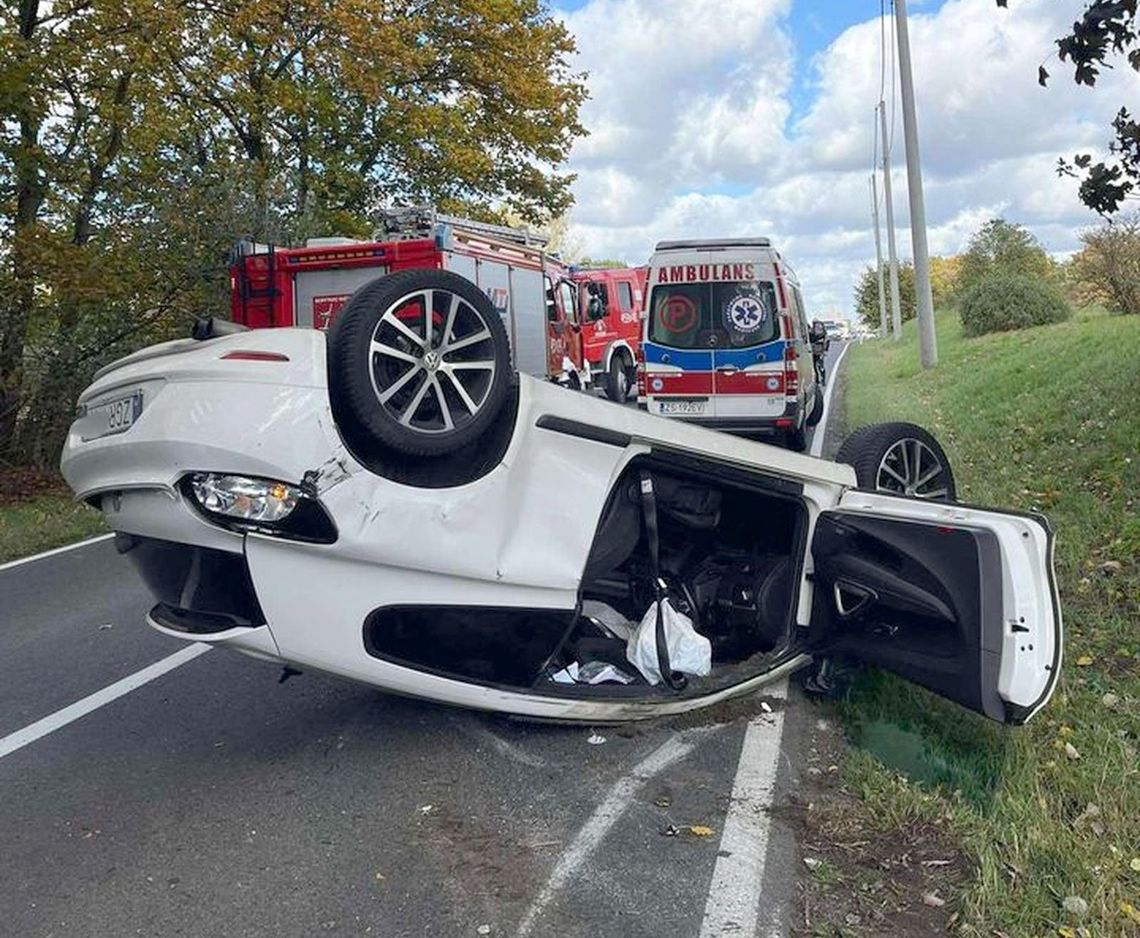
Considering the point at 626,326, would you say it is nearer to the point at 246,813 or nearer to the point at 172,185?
the point at 172,185

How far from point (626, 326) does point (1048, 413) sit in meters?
11.7

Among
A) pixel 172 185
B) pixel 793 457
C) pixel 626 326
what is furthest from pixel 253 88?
pixel 793 457

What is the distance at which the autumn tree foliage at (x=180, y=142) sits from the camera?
39.1 ft

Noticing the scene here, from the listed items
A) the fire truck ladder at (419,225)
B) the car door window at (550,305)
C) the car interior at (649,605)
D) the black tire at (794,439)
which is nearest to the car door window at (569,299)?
the car door window at (550,305)

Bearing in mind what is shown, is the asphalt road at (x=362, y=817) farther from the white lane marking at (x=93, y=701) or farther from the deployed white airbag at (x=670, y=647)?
the deployed white airbag at (x=670, y=647)

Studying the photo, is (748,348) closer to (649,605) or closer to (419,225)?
(419,225)

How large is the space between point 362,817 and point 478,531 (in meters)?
1.14

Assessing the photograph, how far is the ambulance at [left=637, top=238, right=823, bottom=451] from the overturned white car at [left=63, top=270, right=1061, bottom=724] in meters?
6.79

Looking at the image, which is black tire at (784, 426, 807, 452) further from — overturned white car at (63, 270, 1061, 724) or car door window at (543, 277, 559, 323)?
overturned white car at (63, 270, 1061, 724)

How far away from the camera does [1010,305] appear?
25.0 m

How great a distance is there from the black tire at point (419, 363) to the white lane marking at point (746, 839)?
1633 mm

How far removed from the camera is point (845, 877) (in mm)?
3109

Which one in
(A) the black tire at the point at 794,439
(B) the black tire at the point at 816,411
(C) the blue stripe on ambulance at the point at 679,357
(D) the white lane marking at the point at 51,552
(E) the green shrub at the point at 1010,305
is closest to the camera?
(D) the white lane marking at the point at 51,552

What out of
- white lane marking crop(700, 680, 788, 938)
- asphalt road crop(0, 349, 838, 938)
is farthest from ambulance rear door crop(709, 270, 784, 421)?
white lane marking crop(700, 680, 788, 938)
